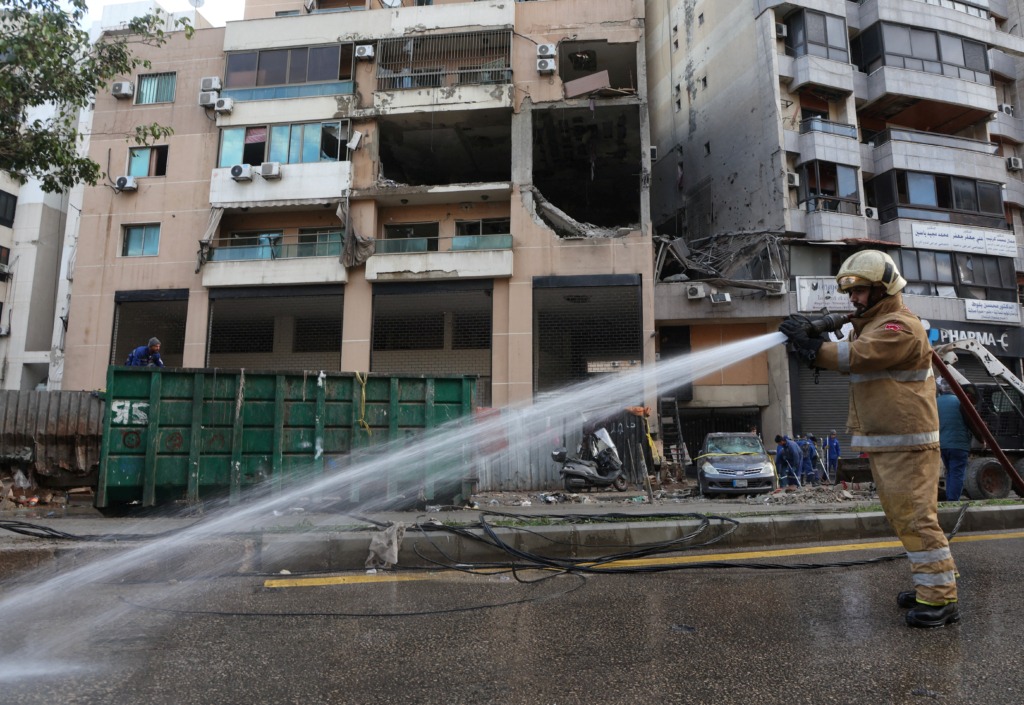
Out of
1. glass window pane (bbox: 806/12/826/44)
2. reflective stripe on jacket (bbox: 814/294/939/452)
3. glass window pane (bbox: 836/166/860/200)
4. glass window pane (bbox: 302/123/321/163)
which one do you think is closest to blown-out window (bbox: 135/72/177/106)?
glass window pane (bbox: 302/123/321/163)

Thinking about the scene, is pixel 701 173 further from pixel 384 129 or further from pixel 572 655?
pixel 572 655

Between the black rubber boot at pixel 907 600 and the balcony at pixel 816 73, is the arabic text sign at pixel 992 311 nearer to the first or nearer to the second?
the balcony at pixel 816 73

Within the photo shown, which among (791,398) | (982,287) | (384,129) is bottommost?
(791,398)

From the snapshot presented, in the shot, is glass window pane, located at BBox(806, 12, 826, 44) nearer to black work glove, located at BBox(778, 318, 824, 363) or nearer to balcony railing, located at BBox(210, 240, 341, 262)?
balcony railing, located at BBox(210, 240, 341, 262)

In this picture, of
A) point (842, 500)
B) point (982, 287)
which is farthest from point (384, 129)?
point (982, 287)

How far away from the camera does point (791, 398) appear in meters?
21.8

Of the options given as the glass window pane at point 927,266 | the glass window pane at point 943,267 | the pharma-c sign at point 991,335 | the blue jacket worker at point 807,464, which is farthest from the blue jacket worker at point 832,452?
the glass window pane at point 943,267

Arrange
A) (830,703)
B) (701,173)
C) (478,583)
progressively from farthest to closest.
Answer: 1. (701,173)
2. (478,583)
3. (830,703)

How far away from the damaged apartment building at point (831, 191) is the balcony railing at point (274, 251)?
11.3 m

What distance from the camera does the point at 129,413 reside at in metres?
8.69

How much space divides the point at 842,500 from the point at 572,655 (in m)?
10.1

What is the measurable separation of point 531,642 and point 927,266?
82.8 ft

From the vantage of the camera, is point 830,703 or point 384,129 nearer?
point 830,703

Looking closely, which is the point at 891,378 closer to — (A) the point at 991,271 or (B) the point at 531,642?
(B) the point at 531,642
